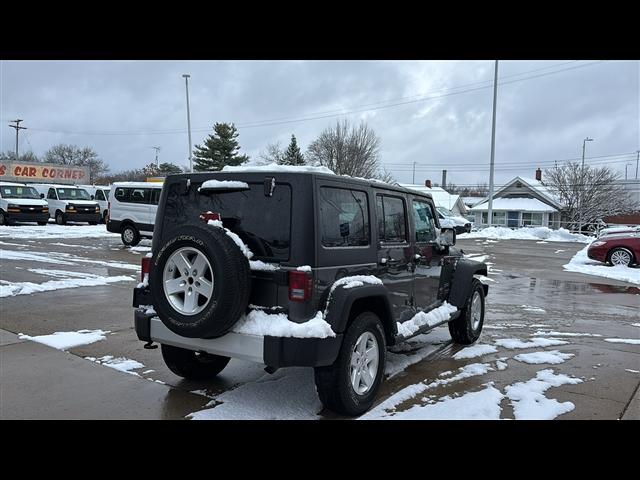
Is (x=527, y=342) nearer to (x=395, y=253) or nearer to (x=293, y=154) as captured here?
(x=395, y=253)

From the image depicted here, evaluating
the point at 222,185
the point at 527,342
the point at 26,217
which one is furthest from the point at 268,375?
the point at 26,217

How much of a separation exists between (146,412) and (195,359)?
0.85 meters

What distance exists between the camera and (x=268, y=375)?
197 inches

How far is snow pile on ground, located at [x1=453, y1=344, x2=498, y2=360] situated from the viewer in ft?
19.1

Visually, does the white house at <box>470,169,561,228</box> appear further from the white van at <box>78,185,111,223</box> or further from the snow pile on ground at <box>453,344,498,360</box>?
the snow pile on ground at <box>453,344,498,360</box>

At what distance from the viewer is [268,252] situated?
3.82 meters

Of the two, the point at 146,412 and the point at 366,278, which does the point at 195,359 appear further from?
the point at 366,278

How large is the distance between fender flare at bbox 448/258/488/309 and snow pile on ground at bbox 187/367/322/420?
212 cm

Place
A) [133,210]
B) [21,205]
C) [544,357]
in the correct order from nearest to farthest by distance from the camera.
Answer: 1. [544,357]
2. [133,210]
3. [21,205]

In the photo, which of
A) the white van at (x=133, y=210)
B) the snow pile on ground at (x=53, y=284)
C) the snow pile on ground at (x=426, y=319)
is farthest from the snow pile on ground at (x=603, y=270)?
the white van at (x=133, y=210)

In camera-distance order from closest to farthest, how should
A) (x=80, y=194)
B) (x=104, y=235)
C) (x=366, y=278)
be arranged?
(x=366, y=278)
(x=104, y=235)
(x=80, y=194)

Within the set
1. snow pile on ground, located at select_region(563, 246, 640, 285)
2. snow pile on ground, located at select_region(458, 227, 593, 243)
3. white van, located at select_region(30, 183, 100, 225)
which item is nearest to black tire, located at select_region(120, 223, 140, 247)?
white van, located at select_region(30, 183, 100, 225)

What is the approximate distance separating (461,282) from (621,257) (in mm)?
12210
